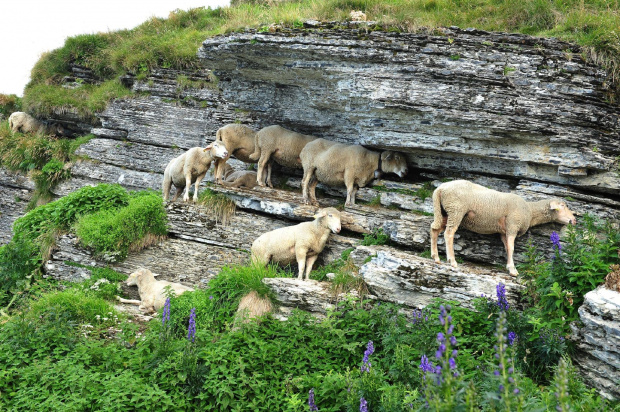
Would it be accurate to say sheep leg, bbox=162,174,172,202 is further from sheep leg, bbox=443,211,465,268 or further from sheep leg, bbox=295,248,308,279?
sheep leg, bbox=443,211,465,268

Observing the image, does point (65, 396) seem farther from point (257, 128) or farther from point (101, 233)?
point (257, 128)

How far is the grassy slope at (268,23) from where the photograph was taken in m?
11.7

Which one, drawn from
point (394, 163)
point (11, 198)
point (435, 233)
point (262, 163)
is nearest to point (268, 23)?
point (262, 163)

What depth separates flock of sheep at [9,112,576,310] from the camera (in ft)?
32.4

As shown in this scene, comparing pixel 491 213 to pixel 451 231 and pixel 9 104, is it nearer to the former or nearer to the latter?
pixel 451 231

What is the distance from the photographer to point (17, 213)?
63.0ft

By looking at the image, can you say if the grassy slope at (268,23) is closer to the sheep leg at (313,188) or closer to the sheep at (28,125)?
the sheep at (28,125)

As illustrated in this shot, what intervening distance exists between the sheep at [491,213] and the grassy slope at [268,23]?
302 centimetres

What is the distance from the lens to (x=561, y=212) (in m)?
9.75

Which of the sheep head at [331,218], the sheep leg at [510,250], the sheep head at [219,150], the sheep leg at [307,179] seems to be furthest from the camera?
the sheep head at [219,150]

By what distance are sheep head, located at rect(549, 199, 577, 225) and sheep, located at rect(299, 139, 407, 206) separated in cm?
378

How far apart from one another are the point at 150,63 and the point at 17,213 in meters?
7.44

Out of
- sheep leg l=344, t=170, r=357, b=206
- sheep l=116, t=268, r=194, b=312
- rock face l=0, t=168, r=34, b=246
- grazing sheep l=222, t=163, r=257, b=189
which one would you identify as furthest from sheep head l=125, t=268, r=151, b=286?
rock face l=0, t=168, r=34, b=246

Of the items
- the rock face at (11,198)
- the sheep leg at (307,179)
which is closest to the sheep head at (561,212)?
the sheep leg at (307,179)
